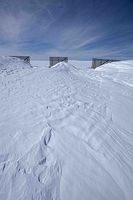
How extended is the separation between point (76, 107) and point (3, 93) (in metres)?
1.55

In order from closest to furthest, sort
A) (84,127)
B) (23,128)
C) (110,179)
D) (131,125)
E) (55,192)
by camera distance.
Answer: (55,192)
(110,179)
(23,128)
(84,127)
(131,125)

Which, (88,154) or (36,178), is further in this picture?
(88,154)

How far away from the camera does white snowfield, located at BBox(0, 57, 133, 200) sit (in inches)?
48.3

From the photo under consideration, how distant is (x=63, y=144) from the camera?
164cm

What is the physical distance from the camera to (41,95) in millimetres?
2801

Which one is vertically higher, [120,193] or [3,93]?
[3,93]

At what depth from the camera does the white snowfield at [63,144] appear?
1226 mm

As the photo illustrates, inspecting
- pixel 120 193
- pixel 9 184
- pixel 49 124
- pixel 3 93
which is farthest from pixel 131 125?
pixel 3 93

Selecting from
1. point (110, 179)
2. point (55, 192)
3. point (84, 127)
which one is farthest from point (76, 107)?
point (55, 192)

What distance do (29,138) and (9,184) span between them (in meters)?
0.54

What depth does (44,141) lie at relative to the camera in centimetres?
163

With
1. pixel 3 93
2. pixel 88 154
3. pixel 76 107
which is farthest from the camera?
pixel 3 93

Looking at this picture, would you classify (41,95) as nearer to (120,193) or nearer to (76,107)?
(76,107)

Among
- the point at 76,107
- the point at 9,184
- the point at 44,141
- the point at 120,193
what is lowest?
the point at 120,193
